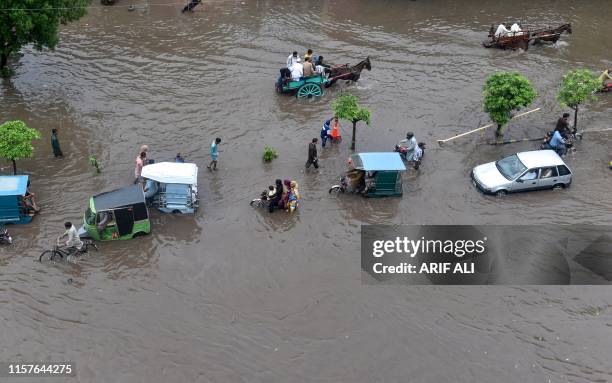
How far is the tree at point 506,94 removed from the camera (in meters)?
20.0

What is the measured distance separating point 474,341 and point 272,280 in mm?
5364

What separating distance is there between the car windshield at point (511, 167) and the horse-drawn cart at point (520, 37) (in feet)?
38.0

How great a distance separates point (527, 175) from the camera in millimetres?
18469

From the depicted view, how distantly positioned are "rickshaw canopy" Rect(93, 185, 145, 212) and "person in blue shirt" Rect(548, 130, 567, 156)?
14.1 metres

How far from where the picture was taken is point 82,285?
1510 cm

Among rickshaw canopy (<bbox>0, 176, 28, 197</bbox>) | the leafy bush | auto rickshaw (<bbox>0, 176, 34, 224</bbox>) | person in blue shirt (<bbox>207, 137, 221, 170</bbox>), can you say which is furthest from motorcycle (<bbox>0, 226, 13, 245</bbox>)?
the leafy bush

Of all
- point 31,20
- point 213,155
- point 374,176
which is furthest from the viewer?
point 31,20

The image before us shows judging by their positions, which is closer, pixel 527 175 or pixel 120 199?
pixel 120 199

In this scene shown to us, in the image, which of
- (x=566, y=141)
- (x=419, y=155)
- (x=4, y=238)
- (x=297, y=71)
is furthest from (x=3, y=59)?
(x=566, y=141)

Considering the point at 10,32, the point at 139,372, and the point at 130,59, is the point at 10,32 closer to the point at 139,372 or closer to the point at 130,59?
the point at 130,59

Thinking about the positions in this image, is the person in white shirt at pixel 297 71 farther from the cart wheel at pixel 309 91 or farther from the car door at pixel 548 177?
the car door at pixel 548 177

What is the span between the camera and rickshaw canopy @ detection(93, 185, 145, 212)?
52.9ft

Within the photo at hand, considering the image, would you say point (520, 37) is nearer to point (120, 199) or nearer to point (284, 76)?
point (284, 76)

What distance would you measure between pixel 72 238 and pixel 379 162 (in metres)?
9.32
